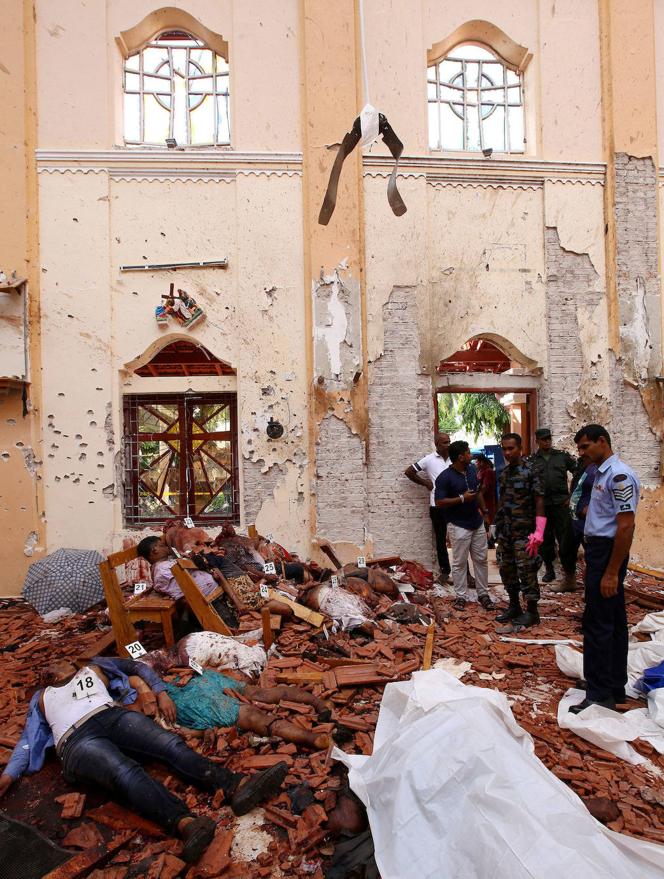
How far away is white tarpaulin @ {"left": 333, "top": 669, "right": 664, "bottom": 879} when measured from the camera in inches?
78.6

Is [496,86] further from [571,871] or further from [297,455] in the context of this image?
[571,871]

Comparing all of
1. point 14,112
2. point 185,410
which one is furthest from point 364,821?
point 14,112

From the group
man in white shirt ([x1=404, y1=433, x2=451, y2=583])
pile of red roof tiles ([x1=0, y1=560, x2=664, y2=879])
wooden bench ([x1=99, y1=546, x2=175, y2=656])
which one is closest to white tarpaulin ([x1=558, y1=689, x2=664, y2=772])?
pile of red roof tiles ([x1=0, y1=560, x2=664, y2=879])

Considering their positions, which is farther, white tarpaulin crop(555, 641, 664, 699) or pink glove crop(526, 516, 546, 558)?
pink glove crop(526, 516, 546, 558)

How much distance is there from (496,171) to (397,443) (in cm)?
454

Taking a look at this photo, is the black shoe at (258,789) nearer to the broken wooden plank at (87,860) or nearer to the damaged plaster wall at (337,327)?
the broken wooden plank at (87,860)

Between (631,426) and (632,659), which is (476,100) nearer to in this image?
(631,426)

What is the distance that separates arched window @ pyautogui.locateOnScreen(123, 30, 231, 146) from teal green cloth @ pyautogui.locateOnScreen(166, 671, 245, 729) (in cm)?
772

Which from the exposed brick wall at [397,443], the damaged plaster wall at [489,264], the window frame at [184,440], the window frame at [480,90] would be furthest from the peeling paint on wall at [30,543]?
the window frame at [480,90]

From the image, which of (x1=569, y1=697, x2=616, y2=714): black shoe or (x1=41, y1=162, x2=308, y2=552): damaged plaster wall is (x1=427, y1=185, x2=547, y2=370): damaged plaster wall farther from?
(x1=569, y1=697, x2=616, y2=714): black shoe

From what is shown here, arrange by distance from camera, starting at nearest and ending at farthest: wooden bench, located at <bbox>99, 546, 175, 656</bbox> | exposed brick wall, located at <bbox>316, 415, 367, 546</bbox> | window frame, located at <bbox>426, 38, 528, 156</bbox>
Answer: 1. wooden bench, located at <bbox>99, 546, 175, 656</bbox>
2. exposed brick wall, located at <bbox>316, 415, 367, 546</bbox>
3. window frame, located at <bbox>426, 38, 528, 156</bbox>

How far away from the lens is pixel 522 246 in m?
8.42

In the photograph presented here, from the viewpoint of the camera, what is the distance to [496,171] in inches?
328

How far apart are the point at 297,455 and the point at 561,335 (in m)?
4.54
